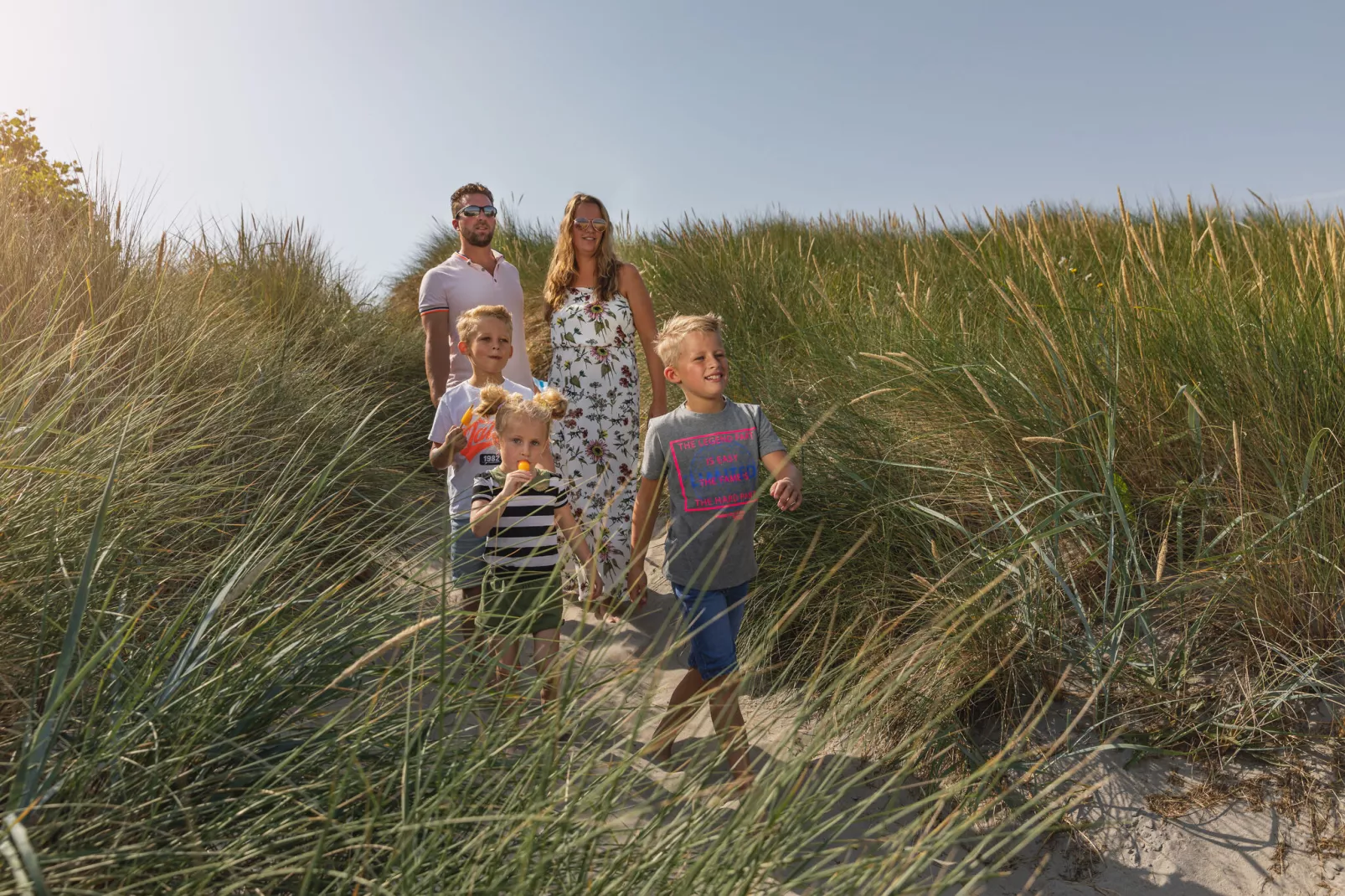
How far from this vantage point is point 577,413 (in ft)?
14.5

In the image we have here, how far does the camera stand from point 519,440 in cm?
274

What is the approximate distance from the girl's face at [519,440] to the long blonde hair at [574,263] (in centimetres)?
175

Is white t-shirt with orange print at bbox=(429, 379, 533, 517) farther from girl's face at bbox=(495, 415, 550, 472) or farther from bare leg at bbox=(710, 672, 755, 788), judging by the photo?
bare leg at bbox=(710, 672, 755, 788)

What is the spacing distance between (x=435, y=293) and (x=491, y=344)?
938 millimetres

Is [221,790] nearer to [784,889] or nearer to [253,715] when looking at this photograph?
[253,715]

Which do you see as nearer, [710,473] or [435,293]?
[710,473]

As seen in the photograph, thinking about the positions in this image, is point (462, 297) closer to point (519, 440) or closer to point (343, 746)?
point (519, 440)

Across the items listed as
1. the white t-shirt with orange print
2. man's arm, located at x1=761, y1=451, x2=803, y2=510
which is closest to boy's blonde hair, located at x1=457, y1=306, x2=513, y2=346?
the white t-shirt with orange print

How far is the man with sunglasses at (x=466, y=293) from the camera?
4074mm

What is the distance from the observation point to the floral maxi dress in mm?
4348

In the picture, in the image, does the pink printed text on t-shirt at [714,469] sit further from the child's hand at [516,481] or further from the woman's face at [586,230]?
the woman's face at [586,230]

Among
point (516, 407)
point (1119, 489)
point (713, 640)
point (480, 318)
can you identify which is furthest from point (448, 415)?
point (1119, 489)

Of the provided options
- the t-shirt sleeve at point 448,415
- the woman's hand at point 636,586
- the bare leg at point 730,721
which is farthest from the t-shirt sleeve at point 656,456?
the t-shirt sleeve at point 448,415

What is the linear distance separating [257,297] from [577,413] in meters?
3.99
